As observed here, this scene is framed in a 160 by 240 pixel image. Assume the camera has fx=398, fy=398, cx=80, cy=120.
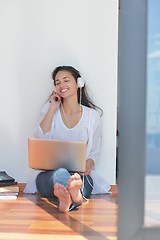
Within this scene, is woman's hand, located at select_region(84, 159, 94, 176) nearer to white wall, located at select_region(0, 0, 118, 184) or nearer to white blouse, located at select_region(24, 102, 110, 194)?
white blouse, located at select_region(24, 102, 110, 194)

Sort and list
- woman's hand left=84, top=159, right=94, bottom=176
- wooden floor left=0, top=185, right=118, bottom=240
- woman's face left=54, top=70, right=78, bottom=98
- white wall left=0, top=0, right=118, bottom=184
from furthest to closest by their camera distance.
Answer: white wall left=0, top=0, right=118, bottom=184 < woman's face left=54, top=70, right=78, bottom=98 < woman's hand left=84, top=159, right=94, bottom=176 < wooden floor left=0, top=185, right=118, bottom=240

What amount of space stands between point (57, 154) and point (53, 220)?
55cm

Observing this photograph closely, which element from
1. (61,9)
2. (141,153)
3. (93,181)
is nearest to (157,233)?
(141,153)

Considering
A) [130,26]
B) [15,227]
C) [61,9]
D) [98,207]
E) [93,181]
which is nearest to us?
[130,26]

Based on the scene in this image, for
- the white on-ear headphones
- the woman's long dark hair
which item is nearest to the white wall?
the woman's long dark hair

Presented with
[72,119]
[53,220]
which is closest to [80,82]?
[72,119]

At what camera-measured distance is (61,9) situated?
2.86 m

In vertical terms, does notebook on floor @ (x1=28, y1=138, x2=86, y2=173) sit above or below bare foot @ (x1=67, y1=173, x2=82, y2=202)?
above

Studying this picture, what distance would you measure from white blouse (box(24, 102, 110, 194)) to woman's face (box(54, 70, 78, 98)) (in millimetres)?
127

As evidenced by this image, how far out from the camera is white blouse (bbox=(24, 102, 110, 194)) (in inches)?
103

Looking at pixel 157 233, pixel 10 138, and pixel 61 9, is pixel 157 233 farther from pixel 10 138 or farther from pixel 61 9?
pixel 61 9

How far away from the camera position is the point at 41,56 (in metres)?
2.87

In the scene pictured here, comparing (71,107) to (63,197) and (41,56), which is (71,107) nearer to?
(41,56)

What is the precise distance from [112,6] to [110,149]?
1.01m
